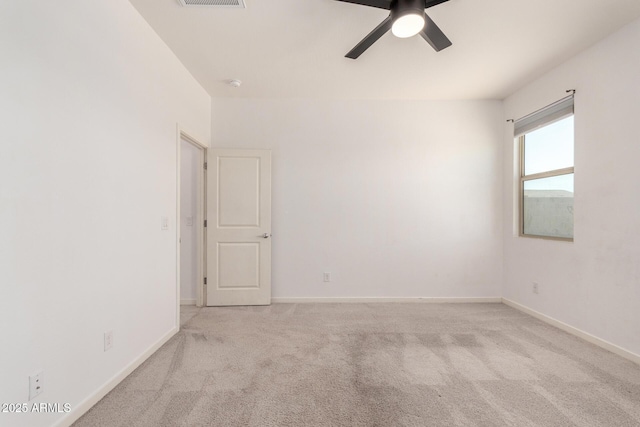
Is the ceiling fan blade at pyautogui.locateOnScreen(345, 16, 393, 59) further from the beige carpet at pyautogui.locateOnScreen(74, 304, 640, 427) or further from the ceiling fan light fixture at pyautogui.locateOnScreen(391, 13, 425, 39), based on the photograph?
the beige carpet at pyautogui.locateOnScreen(74, 304, 640, 427)

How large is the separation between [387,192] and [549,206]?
1.76 meters

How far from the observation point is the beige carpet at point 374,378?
1.65 meters

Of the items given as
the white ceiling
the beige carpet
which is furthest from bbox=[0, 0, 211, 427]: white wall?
the white ceiling

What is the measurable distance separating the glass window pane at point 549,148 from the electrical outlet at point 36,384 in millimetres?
4320

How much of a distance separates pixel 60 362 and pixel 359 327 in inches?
91.0

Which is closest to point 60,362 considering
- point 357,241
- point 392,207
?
point 357,241

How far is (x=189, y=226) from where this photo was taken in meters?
3.80

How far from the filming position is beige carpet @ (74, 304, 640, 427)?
1.65 meters

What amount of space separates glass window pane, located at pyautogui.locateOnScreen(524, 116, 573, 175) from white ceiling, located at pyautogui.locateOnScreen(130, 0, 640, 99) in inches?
24.3

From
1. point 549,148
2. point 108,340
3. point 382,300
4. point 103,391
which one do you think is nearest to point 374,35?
point 549,148

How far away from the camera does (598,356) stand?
93.0 inches

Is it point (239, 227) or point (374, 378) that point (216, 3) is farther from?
point (374, 378)

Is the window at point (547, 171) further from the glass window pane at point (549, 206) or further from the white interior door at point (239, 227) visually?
the white interior door at point (239, 227)

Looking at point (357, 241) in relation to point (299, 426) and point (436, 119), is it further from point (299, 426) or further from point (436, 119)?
point (299, 426)
